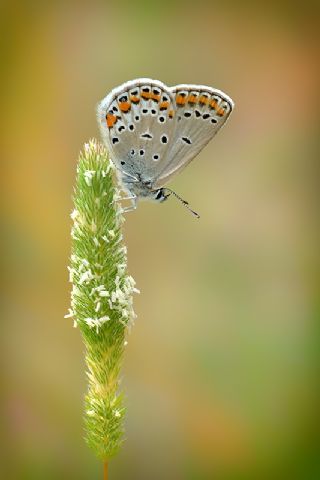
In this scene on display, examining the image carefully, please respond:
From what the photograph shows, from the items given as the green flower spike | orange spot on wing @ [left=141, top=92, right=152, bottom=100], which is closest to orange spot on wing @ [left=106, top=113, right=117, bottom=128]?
orange spot on wing @ [left=141, top=92, right=152, bottom=100]

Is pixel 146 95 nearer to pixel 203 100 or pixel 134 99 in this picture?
pixel 134 99

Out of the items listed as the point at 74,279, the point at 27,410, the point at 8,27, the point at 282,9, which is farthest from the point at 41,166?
the point at 74,279

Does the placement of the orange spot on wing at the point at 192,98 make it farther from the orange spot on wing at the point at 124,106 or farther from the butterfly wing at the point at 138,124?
the orange spot on wing at the point at 124,106

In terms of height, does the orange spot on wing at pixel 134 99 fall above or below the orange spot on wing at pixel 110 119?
above

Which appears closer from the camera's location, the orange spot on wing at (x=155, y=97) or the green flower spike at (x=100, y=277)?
the green flower spike at (x=100, y=277)

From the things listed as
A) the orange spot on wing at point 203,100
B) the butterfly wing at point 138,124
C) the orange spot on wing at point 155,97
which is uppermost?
the orange spot on wing at point 203,100

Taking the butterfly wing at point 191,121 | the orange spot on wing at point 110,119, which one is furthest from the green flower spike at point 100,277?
the butterfly wing at point 191,121

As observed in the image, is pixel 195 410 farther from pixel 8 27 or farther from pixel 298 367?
pixel 8 27
